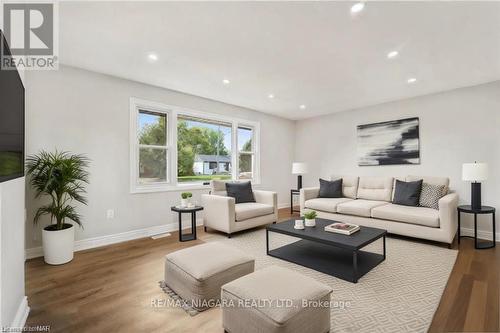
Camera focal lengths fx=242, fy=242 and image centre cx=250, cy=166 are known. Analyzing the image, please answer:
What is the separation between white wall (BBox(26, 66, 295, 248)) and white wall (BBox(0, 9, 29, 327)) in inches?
56.5

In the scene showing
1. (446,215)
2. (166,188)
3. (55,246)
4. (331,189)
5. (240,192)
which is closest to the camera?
(55,246)

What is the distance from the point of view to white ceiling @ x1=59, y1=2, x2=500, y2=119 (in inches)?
80.4

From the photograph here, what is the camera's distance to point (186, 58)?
2.95 meters

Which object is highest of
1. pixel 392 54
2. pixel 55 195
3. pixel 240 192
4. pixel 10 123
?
pixel 392 54

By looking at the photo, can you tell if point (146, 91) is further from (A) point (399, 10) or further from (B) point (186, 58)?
(A) point (399, 10)

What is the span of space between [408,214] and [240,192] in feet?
8.60

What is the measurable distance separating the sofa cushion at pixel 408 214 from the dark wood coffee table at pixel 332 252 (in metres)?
0.95

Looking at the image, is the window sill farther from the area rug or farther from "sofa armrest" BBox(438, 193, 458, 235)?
"sofa armrest" BBox(438, 193, 458, 235)

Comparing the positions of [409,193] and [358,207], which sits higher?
[409,193]

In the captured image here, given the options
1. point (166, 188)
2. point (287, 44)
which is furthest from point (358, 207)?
point (166, 188)

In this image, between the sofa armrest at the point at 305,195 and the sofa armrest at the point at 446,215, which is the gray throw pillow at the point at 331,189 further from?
the sofa armrest at the point at 446,215

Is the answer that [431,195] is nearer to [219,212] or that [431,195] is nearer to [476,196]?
[476,196]

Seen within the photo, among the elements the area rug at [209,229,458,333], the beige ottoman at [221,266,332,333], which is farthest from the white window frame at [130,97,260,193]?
the beige ottoman at [221,266,332,333]

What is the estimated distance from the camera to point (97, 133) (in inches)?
135
